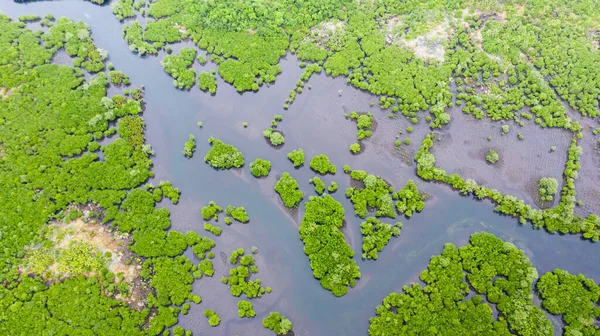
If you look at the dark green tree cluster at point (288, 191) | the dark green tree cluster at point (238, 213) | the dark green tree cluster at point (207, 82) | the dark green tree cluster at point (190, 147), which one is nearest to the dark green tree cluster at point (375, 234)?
the dark green tree cluster at point (288, 191)

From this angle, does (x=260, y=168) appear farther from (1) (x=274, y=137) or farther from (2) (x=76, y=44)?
(2) (x=76, y=44)

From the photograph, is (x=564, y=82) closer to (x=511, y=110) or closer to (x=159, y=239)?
(x=511, y=110)

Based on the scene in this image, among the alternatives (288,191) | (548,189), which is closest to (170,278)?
(288,191)

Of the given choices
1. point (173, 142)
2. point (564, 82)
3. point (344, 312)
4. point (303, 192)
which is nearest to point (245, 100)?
point (173, 142)

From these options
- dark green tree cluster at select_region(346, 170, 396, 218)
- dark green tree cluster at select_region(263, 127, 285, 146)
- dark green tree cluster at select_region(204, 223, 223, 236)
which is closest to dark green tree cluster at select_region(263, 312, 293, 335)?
dark green tree cluster at select_region(204, 223, 223, 236)

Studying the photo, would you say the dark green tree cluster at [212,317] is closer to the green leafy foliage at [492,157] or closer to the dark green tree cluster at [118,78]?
the dark green tree cluster at [118,78]

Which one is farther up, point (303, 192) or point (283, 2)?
point (283, 2)

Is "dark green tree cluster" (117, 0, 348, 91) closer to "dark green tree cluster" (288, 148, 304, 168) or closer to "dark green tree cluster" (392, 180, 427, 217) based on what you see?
"dark green tree cluster" (288, 148, 304, 168)
